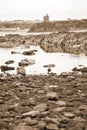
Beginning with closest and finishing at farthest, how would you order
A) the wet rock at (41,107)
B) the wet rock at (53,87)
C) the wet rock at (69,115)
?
the wet rock at (69,115), the wet rock at (41,107), the wet rock at (53,87)

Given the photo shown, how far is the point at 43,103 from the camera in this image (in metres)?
9.90

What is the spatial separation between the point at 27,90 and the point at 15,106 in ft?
7.86

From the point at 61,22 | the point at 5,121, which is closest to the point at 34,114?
the point at 5,121

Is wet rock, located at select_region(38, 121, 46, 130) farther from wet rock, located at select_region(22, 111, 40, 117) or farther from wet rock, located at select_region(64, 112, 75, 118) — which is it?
wet rock, located at select_region(64, 112, 75, 118)

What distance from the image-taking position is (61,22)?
367 ft

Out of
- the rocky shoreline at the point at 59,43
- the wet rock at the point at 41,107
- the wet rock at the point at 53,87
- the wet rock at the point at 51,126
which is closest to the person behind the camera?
the wet rock at the point at 51,126

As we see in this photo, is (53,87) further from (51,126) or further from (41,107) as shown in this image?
(51,126)


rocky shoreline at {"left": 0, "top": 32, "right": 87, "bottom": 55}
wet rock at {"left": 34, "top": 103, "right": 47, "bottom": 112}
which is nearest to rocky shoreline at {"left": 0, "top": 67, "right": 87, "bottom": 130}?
wet rock at {"left": 34, "top": 103, "right": 47, "bottom": 112}

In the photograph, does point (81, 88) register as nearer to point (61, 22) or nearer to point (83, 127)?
point (83, 127)

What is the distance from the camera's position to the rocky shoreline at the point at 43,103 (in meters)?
8.25

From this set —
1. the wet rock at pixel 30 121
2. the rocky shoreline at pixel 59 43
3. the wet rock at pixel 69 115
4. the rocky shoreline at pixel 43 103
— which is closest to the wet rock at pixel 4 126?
the rocky shoreline at pixel 43 103

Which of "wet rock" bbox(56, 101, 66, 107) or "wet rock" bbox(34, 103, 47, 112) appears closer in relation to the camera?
"wet rock" bbox(34, 103, 47, 112)

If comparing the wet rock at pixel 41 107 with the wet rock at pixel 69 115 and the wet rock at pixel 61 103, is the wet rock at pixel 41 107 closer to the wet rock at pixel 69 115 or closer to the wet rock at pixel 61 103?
the wet rock at pixel 61 103

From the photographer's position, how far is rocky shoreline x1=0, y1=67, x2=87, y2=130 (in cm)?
825
